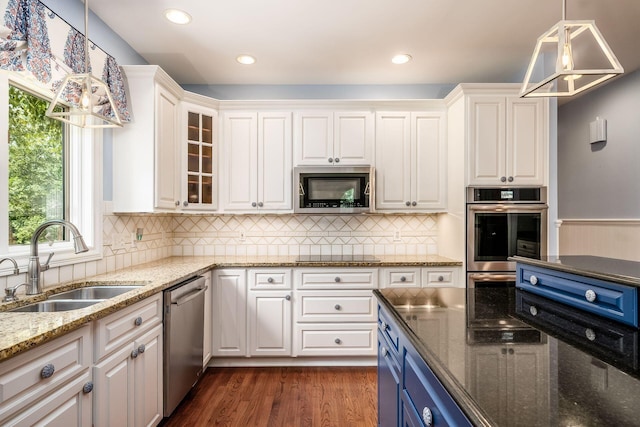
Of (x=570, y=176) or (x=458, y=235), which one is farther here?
(x=570, y=176)

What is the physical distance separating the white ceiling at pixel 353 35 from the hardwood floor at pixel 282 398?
270 cm

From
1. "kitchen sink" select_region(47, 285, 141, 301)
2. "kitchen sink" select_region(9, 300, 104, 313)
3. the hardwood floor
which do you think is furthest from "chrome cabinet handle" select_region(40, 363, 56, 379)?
the hardwood floor

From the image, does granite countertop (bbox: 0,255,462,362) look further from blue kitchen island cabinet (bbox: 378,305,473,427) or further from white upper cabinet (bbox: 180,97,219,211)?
blue kitchen island cabinet (bbox: 378,305,473,427)

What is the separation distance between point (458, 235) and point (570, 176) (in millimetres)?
2549

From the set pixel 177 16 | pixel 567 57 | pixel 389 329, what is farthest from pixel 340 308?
pixel 177 16

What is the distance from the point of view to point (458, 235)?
9.46 ft

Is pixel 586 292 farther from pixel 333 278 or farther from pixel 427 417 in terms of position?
pixel 333 278

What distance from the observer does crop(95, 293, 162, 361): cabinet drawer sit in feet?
4.76

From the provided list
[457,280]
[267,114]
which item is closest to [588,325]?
[457,280]

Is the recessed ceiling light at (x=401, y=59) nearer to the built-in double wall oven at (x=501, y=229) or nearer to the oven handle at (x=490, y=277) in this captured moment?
the built-in double wall oven at (x=501, y=229)

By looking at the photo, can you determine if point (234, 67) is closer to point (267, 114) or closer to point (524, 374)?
point (267, 114)

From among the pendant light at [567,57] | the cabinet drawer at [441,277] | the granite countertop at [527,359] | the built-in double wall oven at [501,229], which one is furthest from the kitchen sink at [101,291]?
the built-in double wall oven at [501,229]

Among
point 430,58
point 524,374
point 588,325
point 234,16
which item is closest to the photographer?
point 524,374

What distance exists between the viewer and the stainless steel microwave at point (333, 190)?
301cm
